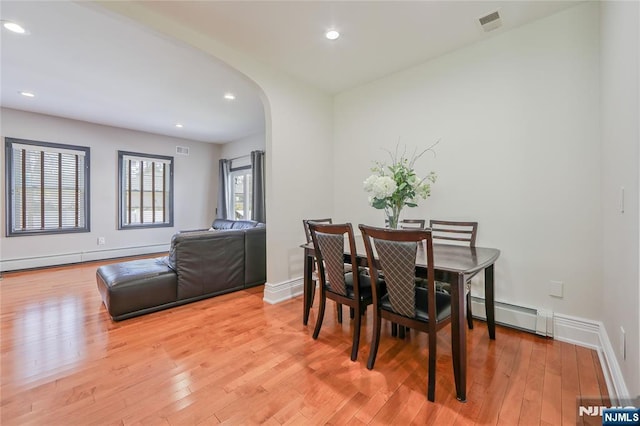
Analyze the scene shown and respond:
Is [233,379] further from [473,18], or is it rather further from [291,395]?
[473,18]

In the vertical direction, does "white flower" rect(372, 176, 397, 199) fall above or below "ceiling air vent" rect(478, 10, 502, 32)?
below

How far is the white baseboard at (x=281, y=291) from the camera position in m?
3.13

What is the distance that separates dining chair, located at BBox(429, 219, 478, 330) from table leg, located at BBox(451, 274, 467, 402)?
2.89 feet

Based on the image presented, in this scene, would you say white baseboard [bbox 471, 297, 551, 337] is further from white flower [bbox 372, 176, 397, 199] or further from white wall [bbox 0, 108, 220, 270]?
white wall [bbox 0, 108, 220, 270]

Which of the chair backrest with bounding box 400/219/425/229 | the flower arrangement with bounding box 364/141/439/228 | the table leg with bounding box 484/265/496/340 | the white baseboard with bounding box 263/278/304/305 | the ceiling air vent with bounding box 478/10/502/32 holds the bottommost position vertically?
the white baseboard with bounding box 263/278/304/305

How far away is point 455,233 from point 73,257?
6344mm

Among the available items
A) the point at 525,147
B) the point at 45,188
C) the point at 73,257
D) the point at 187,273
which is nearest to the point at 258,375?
the point at 187,273

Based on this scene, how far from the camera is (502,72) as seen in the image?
249 centimetres

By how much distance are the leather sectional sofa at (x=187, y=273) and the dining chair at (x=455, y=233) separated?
7.26ft

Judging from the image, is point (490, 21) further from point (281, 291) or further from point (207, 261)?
point (207, 261)

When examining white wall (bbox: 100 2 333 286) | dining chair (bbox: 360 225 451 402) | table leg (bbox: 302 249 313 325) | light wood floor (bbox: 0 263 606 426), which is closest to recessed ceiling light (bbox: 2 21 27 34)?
white wall (bbox: 100 2 333 286)

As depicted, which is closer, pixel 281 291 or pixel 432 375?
pixel 432 375

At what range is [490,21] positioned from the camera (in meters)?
2.34

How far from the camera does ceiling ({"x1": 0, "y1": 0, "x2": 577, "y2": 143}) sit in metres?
2.20
